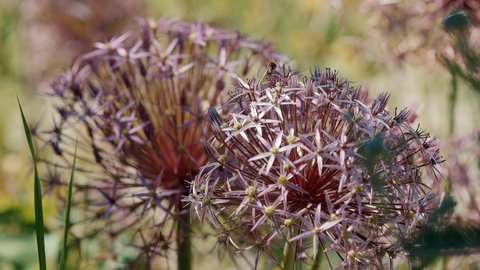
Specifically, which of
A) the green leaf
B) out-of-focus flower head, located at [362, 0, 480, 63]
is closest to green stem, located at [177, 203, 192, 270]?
the green leaf

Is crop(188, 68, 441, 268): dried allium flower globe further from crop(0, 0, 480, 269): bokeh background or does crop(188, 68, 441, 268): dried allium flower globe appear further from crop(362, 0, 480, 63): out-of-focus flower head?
crop(362, 0, 480, 63): out-of-focus flower head

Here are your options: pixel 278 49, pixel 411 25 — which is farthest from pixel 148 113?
pixel 278 49

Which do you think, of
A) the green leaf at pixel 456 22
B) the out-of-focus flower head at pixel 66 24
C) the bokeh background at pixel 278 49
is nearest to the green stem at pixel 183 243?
the bokeh background at pixel 278 49

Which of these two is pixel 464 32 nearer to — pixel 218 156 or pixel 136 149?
pixel 218 156

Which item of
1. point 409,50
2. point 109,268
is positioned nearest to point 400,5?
point 409,50

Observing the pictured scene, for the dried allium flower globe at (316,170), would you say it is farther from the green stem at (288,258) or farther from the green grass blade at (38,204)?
the green grass blade at (38,204)
